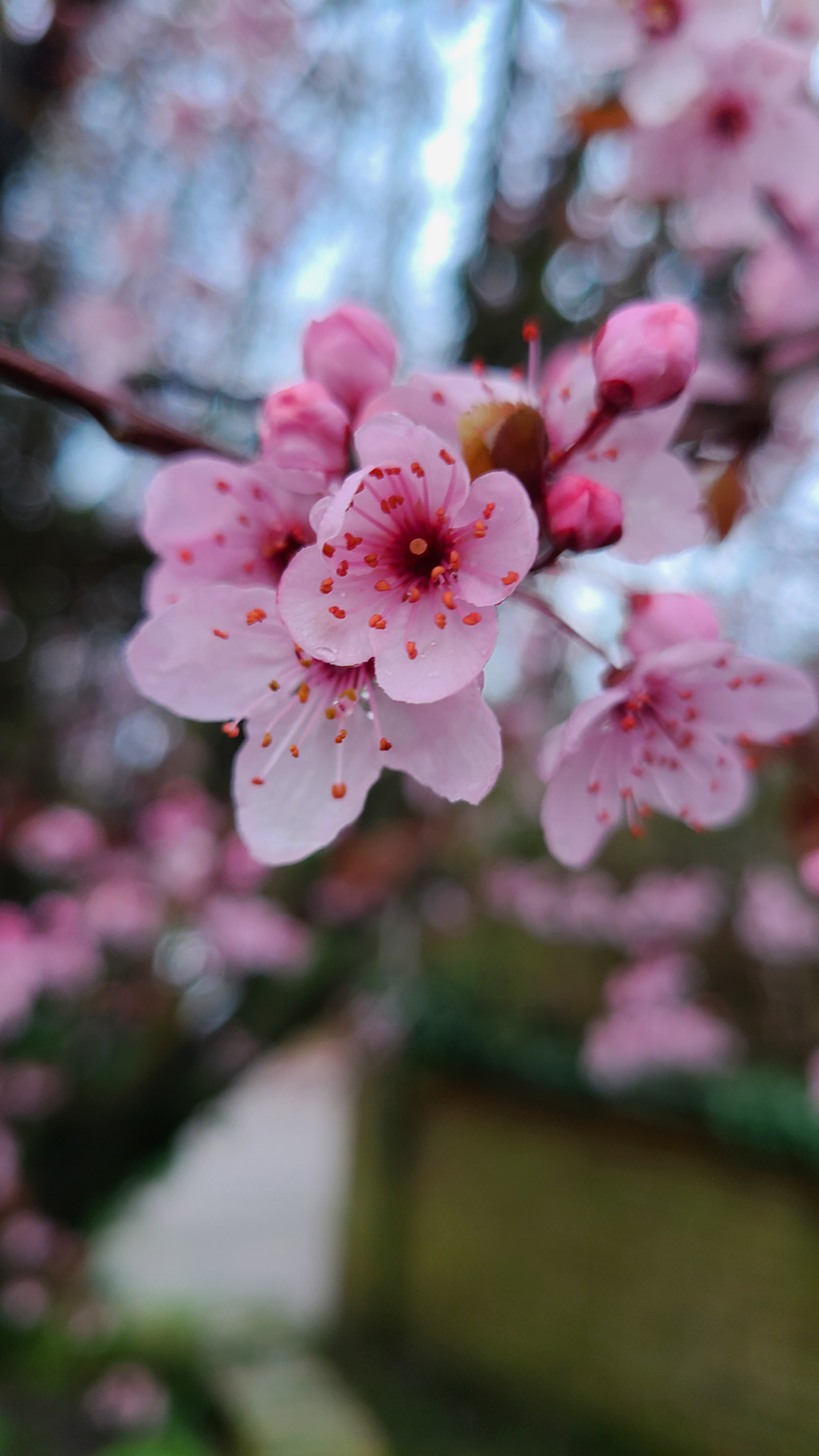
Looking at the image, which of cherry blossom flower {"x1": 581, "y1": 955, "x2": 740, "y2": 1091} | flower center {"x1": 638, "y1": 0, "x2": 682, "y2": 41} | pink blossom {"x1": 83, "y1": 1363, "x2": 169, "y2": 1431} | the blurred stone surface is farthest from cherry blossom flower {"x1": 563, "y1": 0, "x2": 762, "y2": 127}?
pink blossom {"x1": 83, "y1": 1363, "x2": 169, "y2": 1431}

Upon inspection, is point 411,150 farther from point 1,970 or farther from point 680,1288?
point 680,1288

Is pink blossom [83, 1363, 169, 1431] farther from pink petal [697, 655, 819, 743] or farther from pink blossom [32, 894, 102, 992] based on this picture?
pink petal [697, 655, 819, 743]

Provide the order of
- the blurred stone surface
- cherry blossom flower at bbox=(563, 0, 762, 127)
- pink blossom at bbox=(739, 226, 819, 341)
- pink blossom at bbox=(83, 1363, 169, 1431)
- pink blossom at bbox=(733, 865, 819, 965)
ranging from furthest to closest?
1. the blurred stone surface
2. pink blossom at bbox=(733, 865, 819, 965)
3. pink blossom at bbox=(83, 1363, 169, 1431)
4. pink blossom at bbox=(739, 226, 819, 341)
5. cherry blossom flower at bbox=(563, 0, 762, 127)

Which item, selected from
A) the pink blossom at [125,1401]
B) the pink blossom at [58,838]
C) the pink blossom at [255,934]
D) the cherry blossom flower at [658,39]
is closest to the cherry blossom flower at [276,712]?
the cherry blossom flower at [658,39]

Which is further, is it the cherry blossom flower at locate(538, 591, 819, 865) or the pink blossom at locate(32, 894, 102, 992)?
the pink blossom at locate(32, 894, 102, 992)

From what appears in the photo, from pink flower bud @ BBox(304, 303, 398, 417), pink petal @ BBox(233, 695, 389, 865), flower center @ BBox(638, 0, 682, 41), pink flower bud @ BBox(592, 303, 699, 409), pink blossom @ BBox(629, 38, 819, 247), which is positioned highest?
flower center @ BBox(638, 0, 682, 41)

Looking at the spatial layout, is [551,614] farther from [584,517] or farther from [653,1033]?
[653,1033]

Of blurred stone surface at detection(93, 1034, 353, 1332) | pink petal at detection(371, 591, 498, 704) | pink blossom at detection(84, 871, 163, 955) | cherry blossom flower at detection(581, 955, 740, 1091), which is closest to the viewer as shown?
pink petal at detection(371, 591, 498, 704)

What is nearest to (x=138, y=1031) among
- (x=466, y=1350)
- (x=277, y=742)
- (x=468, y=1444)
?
(x=277, y=742)
